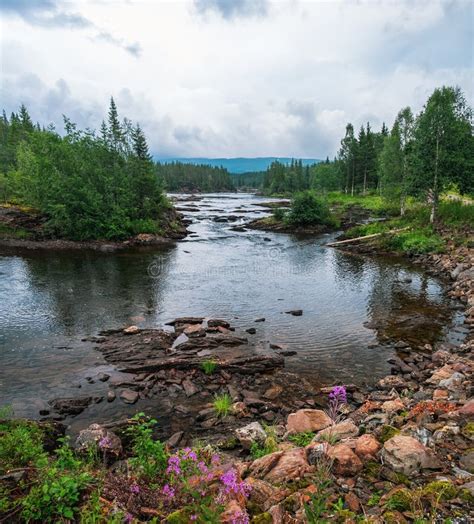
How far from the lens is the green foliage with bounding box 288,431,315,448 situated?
24.5 feet

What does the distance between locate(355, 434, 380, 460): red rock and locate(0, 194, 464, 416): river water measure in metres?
5.72

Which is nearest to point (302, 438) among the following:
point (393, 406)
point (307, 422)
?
point (307, 422)

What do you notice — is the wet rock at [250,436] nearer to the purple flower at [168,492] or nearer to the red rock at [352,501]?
the red rock at [352,501]

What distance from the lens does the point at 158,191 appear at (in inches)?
1928

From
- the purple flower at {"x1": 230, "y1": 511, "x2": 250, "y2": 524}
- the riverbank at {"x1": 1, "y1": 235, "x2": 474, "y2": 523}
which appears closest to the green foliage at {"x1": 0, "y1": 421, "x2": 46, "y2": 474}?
the riverbank at {"x1": 1, "y1": 235, "x2": 474, "y2": 523}

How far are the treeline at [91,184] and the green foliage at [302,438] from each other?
3716 centimetres

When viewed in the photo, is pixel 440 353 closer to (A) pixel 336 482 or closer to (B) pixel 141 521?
(A) pixel 336 482

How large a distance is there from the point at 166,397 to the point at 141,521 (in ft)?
21.8

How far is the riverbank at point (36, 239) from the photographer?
3753 cm

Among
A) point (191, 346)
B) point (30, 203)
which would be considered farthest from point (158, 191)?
point (191, 346)

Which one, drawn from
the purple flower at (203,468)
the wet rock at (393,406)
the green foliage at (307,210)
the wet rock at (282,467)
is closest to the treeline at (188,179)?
the green foliage at (307,210)

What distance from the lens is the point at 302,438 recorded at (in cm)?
770

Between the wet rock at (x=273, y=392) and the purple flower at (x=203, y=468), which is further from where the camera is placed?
the wet rock at (x=273, y=392)

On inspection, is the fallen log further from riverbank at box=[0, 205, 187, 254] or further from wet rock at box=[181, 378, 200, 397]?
wet rock at box=[181, 378, 200, 397]
